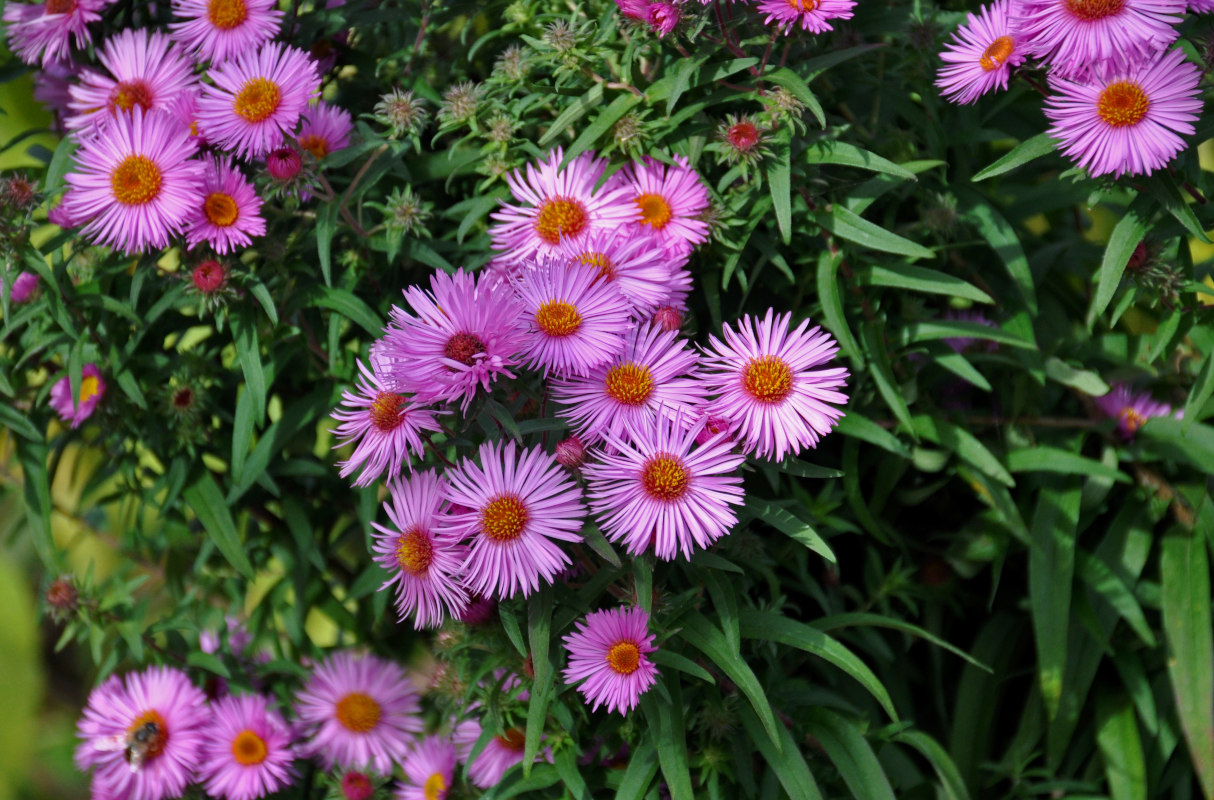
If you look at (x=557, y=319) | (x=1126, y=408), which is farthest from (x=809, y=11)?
(x=1126, y=408)

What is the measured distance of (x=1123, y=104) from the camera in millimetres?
1053

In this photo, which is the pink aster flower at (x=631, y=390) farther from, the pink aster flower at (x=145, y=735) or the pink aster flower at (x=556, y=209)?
the pink aster flower at (x=145, y=735)

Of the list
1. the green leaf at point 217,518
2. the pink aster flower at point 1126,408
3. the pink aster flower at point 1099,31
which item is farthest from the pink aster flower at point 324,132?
the pink aster flower at point 1126,408

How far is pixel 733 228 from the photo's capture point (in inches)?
48.3

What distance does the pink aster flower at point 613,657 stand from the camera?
3.19 ft

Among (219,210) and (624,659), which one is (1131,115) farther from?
(219,210)

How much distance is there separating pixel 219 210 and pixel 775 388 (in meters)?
0.69

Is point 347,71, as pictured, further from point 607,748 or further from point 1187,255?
point 1187,255

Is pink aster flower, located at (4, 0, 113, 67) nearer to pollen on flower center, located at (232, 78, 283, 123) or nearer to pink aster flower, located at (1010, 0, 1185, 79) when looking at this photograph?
pollen on flower center, located at (232, 78, 283, 123)

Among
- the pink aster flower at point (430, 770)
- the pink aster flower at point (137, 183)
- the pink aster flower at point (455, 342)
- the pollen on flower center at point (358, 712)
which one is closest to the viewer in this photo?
the pink aster flower at point (455, 342)

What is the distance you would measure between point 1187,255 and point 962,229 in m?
0.30

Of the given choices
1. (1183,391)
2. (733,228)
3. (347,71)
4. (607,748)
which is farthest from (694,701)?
(347,71)

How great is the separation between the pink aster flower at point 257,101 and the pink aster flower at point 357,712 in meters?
0.75

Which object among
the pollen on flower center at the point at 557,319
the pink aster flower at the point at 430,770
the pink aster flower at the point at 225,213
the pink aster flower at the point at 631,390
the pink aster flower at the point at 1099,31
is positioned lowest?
the pink aster flower at the point at 430,770
